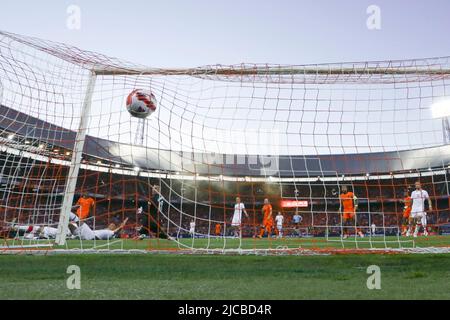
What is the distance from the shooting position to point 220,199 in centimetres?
3659

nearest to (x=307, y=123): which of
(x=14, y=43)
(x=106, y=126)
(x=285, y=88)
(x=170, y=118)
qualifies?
(x=285, y=88)

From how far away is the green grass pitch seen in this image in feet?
8.06

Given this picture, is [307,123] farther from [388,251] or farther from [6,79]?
[6,79]

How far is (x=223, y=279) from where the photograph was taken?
325 centimetres

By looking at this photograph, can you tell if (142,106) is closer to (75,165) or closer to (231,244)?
(75,165)

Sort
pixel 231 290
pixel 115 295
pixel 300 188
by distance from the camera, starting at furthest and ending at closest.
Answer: pixel 300 188
pixel 231 290
pixel 115 295

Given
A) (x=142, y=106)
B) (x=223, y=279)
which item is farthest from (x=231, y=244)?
(x=223, y=279)

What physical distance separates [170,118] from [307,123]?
2.37 metres

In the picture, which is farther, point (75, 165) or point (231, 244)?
point (231, 244)

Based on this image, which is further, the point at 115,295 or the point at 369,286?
the point at 369,286

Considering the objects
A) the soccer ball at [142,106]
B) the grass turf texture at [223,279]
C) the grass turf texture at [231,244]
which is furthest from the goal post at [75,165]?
the grass turf texture at [223,279]

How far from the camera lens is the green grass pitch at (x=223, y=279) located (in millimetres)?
2457
